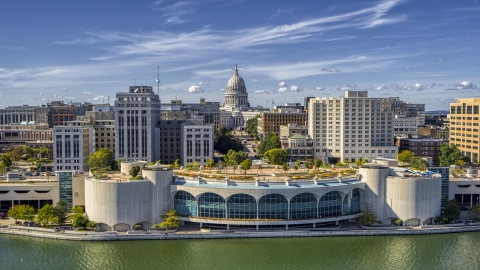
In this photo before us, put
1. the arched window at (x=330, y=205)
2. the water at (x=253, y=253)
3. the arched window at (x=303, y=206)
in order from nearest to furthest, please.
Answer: the water at (x=253, y=253) → the arched window at (x=303, y=206) → the arched window at (x=330, y=205)

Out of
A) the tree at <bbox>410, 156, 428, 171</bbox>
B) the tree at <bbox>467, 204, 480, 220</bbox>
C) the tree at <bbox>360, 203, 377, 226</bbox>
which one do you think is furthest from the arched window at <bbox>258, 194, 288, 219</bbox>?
the tree at <bbox>410, 156, 428, 171</bbox>

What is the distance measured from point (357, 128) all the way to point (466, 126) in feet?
60.2

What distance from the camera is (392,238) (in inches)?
1758

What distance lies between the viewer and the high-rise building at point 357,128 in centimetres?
9025

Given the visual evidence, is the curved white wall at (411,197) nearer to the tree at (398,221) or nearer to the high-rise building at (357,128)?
the tree at (398,221)

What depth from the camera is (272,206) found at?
150ft

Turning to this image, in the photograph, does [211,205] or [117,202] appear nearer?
[117,202]

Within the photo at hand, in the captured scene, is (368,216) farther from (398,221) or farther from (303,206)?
(303,206)

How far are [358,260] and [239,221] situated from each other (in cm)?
1121

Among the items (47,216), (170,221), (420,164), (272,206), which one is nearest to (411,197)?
(272,206)

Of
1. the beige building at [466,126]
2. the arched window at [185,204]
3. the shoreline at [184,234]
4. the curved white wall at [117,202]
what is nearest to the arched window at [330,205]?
the shoreline at [184,234]

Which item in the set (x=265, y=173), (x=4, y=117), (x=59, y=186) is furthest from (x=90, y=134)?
(x=4, y=117)

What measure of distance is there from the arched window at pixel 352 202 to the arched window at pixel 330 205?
708mm

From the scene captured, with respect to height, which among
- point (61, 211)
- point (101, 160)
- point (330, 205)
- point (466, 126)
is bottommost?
point (61, 211)
